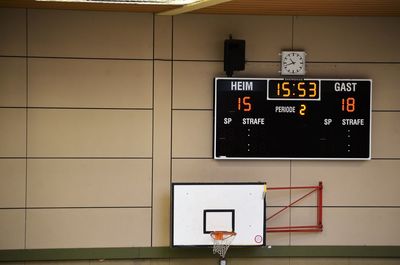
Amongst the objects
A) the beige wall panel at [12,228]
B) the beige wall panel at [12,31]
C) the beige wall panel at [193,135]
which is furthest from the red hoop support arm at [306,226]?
the beige wall panel at [12,31]

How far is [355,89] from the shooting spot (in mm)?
6656

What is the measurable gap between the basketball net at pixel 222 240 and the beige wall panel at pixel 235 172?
1.92 ft

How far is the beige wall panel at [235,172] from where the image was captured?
6730 mm

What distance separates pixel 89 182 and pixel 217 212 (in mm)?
1310

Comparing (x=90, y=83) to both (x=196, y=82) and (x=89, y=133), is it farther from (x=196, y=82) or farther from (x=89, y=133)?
(x=196, y=82)

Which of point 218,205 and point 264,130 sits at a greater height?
point 264,130

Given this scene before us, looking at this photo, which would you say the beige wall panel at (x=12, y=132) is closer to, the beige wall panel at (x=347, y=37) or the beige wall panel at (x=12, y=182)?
the beige wall panel at (x=12, y=182)

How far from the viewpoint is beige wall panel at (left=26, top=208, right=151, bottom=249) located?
6.61 m

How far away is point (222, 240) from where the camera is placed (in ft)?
21.2

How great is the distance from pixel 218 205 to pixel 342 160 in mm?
1361

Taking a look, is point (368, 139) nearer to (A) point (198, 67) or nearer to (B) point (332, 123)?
(B) point (332, 123)

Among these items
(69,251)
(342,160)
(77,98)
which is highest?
(77,98)

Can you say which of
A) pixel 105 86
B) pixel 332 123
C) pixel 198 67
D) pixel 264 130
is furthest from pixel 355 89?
pixel 105 86

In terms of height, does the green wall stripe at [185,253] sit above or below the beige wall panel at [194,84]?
below
